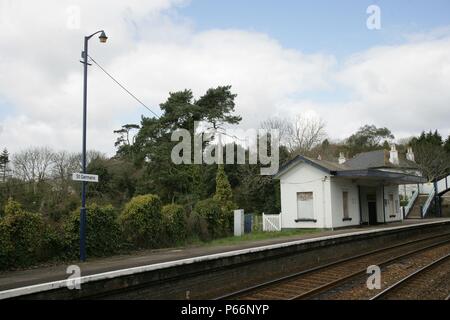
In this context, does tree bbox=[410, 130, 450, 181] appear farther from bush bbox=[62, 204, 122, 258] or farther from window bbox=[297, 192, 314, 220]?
bush bbox=[62, 204, 122, 258]

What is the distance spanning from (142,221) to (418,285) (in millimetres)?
10368

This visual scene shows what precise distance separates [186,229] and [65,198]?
16124mm

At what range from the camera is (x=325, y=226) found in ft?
79.2

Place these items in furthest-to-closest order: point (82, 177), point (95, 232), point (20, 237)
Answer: point (95, 232) < point (82, 177) < point (20, 237)

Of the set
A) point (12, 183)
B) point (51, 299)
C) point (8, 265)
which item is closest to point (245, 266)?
point (51, 299)

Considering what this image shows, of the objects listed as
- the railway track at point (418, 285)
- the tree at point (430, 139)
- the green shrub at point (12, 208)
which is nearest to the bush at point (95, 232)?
the green shrub at point (12, 208)

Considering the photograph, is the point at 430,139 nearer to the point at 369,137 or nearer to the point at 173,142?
the point at 369,137

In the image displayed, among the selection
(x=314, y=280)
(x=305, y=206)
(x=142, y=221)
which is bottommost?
(x=314, y=280)

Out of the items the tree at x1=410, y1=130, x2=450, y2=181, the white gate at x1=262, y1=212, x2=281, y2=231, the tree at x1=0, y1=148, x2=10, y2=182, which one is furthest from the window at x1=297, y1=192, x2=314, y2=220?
the tree at x1=410, y1=130, x2=450, y2=181

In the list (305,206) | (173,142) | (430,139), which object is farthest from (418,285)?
(430,139)

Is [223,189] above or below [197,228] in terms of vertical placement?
above

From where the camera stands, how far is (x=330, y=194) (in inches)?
944
